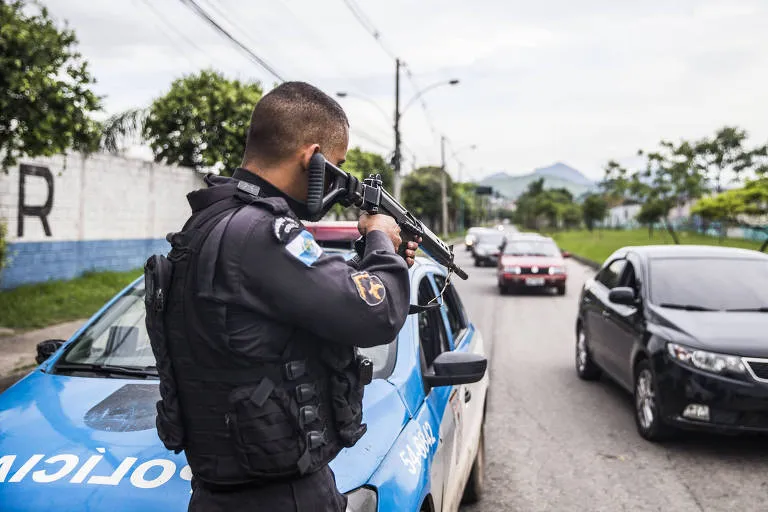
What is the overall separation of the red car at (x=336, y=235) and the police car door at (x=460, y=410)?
619 mm

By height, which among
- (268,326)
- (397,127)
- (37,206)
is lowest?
(268,326)

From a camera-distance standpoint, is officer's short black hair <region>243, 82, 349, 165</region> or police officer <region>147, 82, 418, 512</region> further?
officer's short black hair <region>243, 82, 349, 165</region>

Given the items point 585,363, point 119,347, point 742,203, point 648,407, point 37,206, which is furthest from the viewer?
point 742,203

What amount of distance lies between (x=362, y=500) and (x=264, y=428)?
2.52ft

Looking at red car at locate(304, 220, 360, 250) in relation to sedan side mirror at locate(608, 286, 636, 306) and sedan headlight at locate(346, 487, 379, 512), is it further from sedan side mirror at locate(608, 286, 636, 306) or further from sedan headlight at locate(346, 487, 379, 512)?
sedan side mirror at locate(608, 286, 636, 306)

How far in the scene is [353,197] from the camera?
2020 millimetres

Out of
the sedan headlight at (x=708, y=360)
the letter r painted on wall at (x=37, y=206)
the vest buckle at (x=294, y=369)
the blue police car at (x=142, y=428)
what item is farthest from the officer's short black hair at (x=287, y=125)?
the letter r painted on wall at (x=37, y=206)

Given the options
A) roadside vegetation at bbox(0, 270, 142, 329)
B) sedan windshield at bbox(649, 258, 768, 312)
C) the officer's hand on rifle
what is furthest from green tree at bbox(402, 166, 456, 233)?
the officer's hand on rifle

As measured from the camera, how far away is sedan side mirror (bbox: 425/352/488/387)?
10.5 ft

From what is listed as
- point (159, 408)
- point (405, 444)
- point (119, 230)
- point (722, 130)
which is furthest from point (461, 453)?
point (722, 130)

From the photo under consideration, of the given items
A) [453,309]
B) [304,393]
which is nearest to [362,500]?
[304,393]

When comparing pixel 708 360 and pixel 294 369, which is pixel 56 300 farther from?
pixel 294 369

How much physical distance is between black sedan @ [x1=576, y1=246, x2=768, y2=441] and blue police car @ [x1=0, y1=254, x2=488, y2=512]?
201cm

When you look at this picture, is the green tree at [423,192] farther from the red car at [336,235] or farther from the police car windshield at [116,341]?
the police car windshield at [116,341]
